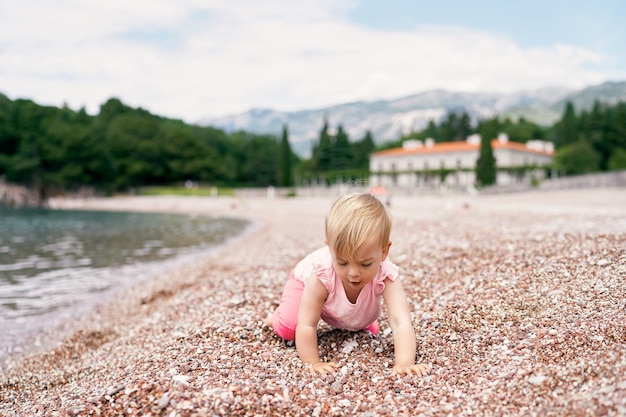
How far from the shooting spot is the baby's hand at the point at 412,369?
10.3ft

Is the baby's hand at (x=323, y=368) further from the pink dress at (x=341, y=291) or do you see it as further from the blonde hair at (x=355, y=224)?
the blonde hair at (x=355, y=224)

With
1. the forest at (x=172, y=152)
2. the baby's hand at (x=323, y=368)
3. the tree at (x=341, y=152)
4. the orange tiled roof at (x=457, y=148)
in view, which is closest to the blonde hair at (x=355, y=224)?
the baby's hand at (x=323, y=368)

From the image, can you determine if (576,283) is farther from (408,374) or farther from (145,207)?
(145,207)

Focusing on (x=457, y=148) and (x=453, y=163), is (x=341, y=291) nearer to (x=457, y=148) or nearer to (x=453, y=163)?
(x=457, y=148)

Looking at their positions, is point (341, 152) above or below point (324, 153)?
above

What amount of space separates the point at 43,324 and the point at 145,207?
58.0 metres

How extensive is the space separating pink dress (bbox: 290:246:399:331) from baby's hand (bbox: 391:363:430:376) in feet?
1.83

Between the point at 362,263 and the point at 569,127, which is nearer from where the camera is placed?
the point at 362,263

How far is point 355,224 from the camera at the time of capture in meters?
3.06

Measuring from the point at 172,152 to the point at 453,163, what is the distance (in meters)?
49.8

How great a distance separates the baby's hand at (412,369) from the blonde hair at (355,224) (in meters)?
0.85

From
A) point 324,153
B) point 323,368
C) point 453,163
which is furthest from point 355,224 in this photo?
point 324,153

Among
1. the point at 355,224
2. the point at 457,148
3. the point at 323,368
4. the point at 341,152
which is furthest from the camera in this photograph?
the point at 341,152

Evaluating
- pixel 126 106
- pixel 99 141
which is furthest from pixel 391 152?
pixel 126 106
